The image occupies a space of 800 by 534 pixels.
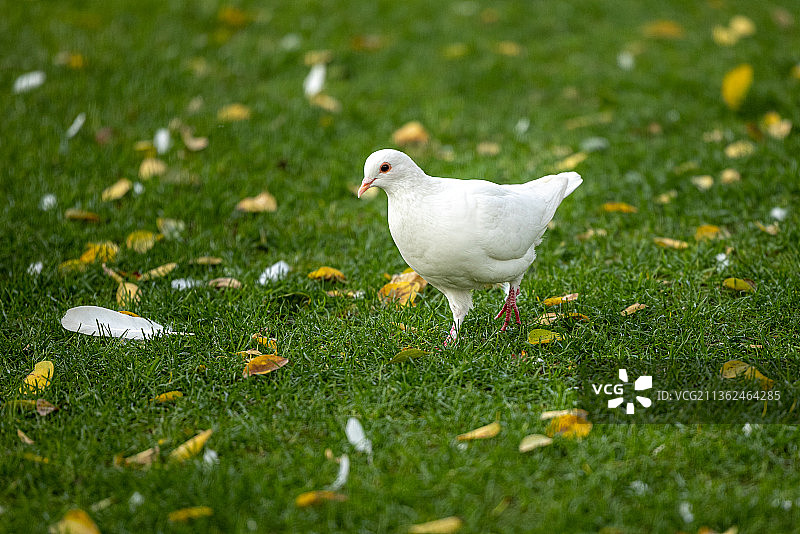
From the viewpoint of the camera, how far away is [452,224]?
10.2 feet

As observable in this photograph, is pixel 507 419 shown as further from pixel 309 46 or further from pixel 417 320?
pixel 309 46

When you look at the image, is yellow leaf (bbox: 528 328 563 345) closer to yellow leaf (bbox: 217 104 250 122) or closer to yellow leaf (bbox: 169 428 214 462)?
yellow leaf (bbox: 169 428 214 462)

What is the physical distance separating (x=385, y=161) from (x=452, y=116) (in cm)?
325

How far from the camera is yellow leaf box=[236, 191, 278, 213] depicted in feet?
16.1

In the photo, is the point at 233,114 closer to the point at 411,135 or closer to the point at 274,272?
the point at 411,135

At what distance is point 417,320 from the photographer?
3.74 m

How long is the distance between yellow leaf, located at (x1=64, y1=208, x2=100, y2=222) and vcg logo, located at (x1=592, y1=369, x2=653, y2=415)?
333 cm

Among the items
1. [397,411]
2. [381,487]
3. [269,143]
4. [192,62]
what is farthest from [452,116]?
[381,487]

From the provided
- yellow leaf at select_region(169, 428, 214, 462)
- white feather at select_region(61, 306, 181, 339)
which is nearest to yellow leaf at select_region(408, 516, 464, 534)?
yellow leaf at select_region(169, 428, 214, 462)

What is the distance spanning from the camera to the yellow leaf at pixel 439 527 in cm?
238

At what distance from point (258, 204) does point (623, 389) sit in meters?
2.78

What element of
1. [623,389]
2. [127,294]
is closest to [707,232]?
[623,389]

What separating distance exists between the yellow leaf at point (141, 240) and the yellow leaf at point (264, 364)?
5.02 feet

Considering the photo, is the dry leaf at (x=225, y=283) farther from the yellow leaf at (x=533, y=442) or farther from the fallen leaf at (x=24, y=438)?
the yellow leaf at (x=533, y=442)
